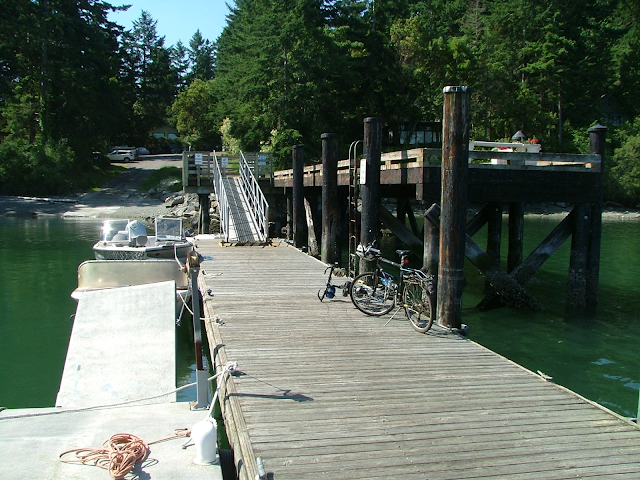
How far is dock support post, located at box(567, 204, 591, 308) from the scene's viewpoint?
525 inches

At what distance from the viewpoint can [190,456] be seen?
5.39 meters

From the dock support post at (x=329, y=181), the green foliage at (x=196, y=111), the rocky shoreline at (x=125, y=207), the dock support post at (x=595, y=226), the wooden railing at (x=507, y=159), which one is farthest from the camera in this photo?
the green foliage at (x=196, y=111)

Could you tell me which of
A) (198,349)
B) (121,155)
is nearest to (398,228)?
(198,349)

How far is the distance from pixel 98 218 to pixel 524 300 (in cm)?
3670

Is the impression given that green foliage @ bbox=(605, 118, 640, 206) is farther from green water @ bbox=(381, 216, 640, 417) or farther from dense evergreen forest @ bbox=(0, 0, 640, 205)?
green water @ bbox=(381, 216, 640, 417)

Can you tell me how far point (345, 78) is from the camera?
133 feet

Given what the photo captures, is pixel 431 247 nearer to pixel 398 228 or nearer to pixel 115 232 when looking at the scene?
pixel 398 228

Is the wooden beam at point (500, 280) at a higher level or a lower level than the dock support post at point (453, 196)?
lower

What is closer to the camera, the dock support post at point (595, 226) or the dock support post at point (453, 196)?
the dock support post at point (453, 196)

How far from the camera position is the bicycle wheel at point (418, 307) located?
880 cm

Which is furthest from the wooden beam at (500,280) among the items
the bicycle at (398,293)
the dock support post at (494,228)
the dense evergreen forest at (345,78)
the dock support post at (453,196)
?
the dense evergreen forest at (345,78)

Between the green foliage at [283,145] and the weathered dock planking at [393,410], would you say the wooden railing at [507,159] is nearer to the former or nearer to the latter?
the weathered dock planking at [393,410]

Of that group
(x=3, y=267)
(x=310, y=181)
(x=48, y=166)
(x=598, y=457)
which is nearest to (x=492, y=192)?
(x=598, y=457)

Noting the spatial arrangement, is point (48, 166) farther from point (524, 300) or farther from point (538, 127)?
point (524, 300)
